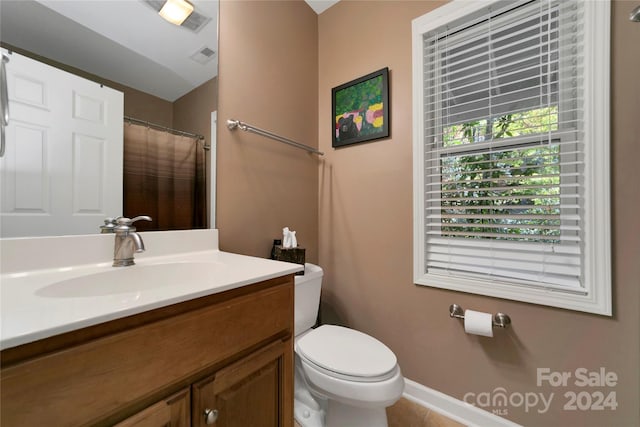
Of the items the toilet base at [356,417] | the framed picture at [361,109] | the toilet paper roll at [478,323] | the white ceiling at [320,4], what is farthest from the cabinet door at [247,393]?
the white ceiling at [320,4]

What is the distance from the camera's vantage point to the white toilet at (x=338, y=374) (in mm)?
948

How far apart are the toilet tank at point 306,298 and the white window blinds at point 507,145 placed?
62 cm

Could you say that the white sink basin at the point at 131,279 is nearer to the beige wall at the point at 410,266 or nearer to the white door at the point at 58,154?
the white door at the point at 58,154

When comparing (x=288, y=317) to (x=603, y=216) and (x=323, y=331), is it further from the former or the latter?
(x=603, y=216)

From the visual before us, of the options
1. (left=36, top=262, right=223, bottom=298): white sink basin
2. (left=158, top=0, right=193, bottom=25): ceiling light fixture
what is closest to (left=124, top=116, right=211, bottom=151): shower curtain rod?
(left=158, top=0, right=193, bottom=25): ceiling light fixture

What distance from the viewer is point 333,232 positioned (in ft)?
5.72

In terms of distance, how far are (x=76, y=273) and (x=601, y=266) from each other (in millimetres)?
1835

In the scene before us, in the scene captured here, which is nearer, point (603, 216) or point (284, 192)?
point (603, 216)

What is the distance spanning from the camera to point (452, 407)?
4.17 ft

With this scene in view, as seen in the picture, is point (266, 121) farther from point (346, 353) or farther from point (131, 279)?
point (346, 353)

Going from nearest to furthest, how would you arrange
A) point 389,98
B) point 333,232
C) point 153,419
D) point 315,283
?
point 153,419 → point 315,283 → point 389,98 → point 333,232

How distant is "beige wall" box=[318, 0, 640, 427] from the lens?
93 cm

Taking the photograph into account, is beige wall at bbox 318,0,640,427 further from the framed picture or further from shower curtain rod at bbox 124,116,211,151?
shower curtain rod at bbox 124,116,211,151

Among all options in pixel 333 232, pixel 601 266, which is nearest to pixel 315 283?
pixel 333 232
